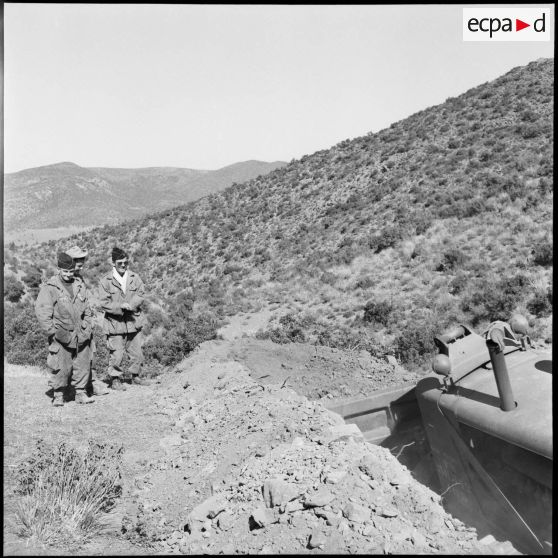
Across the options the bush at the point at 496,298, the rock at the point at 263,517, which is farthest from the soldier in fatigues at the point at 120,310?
the bush at the point at 496,298

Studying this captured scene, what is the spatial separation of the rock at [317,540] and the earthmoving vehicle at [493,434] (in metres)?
1.20

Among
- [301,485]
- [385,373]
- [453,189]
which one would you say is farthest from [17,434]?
[453,189]

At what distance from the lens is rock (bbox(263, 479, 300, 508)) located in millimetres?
4004

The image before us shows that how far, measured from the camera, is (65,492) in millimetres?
4246

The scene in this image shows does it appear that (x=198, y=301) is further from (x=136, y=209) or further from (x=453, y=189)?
(x=136, y=209)

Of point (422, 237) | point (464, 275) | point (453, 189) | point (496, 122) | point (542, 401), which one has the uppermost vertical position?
point (496, 122)

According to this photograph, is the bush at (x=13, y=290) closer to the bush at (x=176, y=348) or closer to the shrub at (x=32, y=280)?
the shrub at (x=32, y=280)

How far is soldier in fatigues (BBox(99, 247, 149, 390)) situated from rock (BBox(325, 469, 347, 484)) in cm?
452

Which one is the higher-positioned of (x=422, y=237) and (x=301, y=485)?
(x=422, y=237)

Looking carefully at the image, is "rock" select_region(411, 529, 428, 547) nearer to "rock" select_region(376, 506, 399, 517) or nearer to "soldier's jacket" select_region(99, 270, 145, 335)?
"rock" select_region(376, 506, 399, 517)

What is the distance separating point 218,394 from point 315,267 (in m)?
12.1

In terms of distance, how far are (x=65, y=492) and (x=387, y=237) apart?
51.2 feet

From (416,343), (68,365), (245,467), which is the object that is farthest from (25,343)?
(245,467)

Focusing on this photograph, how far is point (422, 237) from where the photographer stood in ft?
57.8
